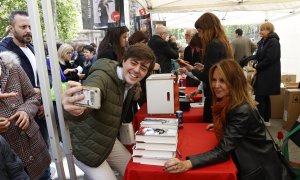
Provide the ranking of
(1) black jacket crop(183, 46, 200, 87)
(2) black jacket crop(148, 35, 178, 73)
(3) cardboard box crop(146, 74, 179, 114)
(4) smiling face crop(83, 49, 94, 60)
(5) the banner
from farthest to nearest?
(4) smiling face crop(83, 49, 94, 60)
(2) black jacket crop(148, 35, 178, 73)
(1) black jacket crop(183, 46, 200, 87)
(3) cardboard box crop(146, 74, 179, 114)
(5) the banner

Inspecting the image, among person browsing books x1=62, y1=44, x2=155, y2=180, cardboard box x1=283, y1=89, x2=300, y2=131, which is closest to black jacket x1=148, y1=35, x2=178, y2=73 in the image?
cardboard box x1=283, y1=89, x2=300, y2=131

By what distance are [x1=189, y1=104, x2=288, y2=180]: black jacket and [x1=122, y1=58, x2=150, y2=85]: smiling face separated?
1.98 ft

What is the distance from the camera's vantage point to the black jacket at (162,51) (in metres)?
3.96

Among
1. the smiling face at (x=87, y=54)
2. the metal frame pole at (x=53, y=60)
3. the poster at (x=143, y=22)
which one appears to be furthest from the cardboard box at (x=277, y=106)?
the metal frame pole at (x=53, y=60)

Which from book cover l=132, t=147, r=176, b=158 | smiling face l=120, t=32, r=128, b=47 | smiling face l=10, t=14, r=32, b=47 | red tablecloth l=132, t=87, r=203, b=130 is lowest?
red tablecloth l=132, t=87, r=203, b=130

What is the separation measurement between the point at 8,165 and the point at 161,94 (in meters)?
1.32

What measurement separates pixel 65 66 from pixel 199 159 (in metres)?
3.46

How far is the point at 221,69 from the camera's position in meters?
1.66

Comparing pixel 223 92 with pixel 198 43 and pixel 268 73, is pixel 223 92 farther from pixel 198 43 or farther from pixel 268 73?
pixel 268 73

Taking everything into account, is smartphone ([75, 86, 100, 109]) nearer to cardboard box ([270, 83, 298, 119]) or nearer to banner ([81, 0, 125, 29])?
banner ([81, 0, 125, 29])

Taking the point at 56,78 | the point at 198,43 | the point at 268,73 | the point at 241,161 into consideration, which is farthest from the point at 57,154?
the point at 268,73

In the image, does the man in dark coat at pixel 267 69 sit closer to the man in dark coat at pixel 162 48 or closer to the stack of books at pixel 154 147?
the man in dark coat at pixel 162 48

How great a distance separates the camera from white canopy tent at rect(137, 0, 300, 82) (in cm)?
533

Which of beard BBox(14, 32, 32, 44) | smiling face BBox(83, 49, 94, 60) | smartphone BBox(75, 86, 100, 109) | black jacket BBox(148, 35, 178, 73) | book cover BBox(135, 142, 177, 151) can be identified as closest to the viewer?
smartphone BBox(75, 86, 100, 109)
